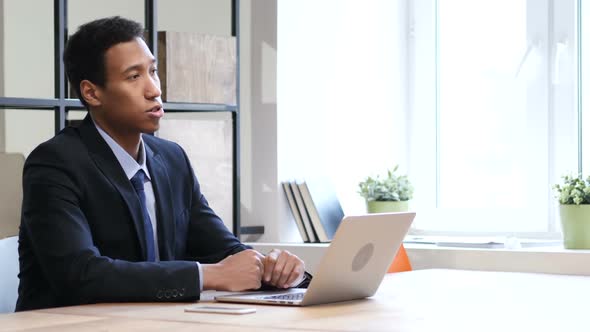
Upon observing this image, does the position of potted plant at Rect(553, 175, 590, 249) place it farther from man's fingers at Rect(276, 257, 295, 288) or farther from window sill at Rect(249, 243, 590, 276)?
man's fingers at Rect(276, 257, 295, 288)

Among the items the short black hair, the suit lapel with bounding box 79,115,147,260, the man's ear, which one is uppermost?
the short black hair

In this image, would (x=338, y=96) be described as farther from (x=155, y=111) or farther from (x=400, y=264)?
(x=155, y=111)

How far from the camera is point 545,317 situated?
5.75 ft

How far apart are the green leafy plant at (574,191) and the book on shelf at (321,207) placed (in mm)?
913

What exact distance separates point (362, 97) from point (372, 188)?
456mm

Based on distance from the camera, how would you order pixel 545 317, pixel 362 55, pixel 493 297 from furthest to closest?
pixel 362 55 → pixel 493 297 → pixel 545 317

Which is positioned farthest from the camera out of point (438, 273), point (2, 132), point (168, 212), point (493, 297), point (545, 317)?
point (2, 132)

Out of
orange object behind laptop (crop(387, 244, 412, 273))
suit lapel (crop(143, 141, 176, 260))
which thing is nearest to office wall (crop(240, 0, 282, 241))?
orange object behind laptop (crop(387, 244, 412, 273))

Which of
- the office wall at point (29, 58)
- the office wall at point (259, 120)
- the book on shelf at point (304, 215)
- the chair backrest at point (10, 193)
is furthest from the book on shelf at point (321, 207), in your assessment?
the chair backrest at point (10, 193)

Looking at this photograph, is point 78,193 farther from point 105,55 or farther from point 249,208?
point 249,208

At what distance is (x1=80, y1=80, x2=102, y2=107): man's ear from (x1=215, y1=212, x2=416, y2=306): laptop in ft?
2.23

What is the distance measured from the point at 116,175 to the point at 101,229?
131 millimetres

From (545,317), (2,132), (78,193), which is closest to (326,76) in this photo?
(2,132)

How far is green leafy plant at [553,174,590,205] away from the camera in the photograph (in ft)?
11.4
